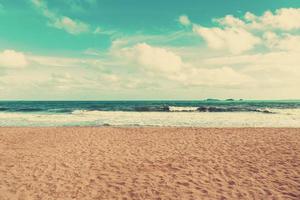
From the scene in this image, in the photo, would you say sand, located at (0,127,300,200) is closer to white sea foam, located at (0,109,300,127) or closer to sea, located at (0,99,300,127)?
white sea foam, located at (0,109,300,127)

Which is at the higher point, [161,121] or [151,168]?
[161,121]

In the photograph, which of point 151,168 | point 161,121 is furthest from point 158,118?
point 151,168

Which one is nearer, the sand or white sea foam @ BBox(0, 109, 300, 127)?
the sand

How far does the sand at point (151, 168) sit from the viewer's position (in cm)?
713

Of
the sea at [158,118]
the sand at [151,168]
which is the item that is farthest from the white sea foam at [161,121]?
the sand at [151,168]

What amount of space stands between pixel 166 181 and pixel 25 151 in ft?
22.5

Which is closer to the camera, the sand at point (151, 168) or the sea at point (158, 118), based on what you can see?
the sand at point (151, 168)

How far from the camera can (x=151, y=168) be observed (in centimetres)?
919

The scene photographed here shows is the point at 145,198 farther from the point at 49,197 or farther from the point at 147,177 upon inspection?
the point at 49,197

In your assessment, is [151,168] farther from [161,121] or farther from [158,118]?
[158,118]

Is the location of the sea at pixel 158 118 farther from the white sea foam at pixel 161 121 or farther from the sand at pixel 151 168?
the sand at pixel 151 168

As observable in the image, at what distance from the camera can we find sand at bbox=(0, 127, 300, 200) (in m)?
7.13

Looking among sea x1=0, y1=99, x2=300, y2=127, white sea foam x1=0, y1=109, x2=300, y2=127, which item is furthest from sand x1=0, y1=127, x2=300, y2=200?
sea x1=0, y1=99, x2=300, y2=127

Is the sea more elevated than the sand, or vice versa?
the sea
